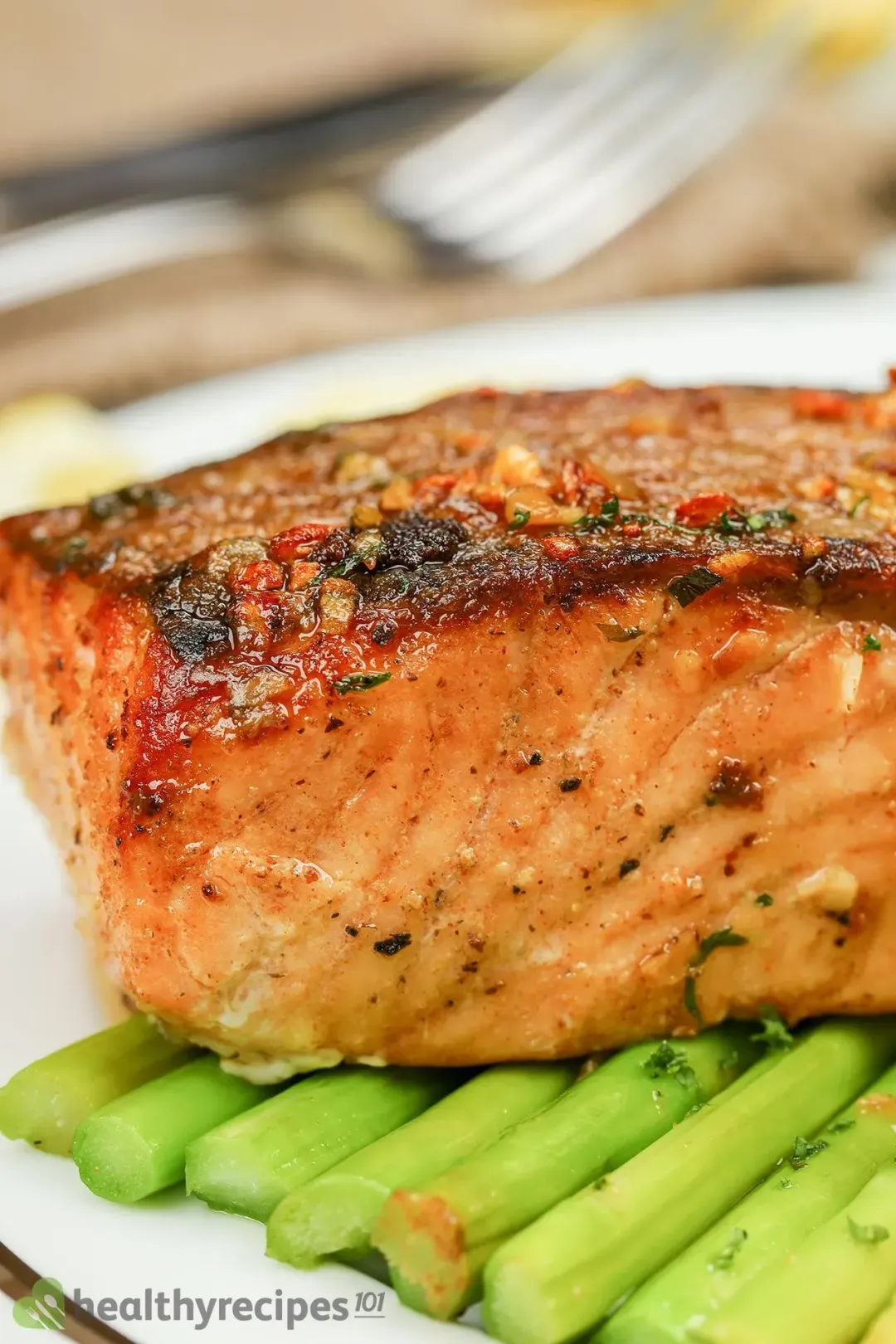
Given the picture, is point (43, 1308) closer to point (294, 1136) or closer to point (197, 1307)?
point (197, 1307)

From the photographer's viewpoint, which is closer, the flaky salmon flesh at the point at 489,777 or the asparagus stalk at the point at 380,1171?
the asparagus stalk at the point at 380,1171

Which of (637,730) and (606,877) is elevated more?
(637,730)

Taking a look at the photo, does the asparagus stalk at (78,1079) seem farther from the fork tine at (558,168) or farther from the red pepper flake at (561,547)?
the fork tine at (558,168)

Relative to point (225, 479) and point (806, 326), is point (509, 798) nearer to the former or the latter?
point (225, 479)

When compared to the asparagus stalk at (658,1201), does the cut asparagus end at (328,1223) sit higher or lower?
higher

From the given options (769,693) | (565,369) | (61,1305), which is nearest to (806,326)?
(565,369)

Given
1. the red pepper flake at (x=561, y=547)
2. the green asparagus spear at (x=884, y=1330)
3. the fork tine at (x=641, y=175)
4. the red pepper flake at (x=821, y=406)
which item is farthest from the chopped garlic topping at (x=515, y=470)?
the fork tine at (x=641, y=175)

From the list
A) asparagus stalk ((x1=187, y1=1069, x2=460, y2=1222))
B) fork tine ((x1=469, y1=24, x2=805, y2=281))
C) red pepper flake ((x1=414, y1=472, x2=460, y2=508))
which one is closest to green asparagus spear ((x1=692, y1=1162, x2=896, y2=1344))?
asparagus stalk ((x1=187, y1=1069, x2=460, y2=1222))

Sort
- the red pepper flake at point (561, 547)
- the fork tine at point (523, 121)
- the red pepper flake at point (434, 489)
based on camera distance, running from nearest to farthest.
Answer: the red pepper flake at point (561, 547) → the red pepper flake at point (434, 489) → the fork tine at point (523, 121)
